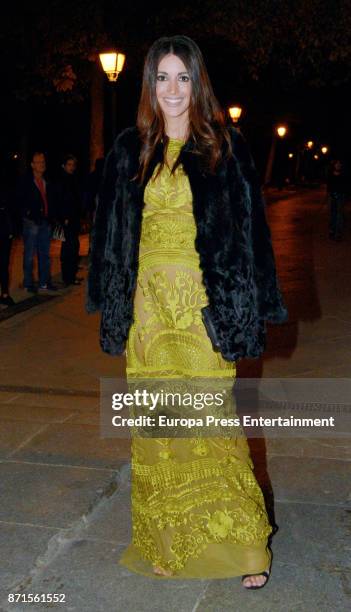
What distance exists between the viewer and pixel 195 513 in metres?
3.42

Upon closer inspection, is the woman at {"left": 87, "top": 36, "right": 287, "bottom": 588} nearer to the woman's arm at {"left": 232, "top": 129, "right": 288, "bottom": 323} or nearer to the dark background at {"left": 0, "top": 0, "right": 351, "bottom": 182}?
the woman's arm at {"left": 232, "top": 129, "right": 288, "bottom": 323}

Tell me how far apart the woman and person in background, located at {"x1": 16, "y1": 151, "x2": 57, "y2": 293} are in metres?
7.62

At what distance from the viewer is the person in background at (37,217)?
10.9m

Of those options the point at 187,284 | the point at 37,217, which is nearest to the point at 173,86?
the point at 187,284

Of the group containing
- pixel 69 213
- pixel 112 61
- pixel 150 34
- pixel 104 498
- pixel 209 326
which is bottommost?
pixel 104 498

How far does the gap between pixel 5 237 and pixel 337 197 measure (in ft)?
31.3

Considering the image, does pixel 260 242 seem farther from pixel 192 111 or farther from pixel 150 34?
pixel 150 34

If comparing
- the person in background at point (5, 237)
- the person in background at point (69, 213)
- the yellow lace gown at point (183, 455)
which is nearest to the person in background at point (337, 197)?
the person in background at point (69, 213)

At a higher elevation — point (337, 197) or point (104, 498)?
point (104, 498)

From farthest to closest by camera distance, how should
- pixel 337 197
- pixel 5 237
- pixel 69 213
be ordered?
pixel 337 197 < pixel 69 213 < pixel 5 237

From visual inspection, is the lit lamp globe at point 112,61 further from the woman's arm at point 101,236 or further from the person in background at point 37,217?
the woman's arm at point 101,236

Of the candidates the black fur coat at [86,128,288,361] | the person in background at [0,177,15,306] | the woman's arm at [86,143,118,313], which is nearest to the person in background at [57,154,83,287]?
the person in background at [0,177,15,306]

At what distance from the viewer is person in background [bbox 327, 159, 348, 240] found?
1784cm

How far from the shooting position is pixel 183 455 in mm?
3439
